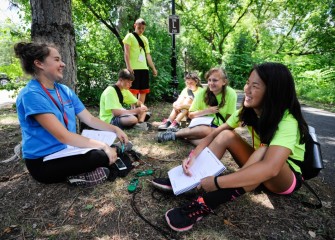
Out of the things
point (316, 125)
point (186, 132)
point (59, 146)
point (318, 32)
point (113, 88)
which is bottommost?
point (316, 125)

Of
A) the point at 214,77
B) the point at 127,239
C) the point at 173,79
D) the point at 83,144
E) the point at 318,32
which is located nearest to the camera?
the point at 127,239

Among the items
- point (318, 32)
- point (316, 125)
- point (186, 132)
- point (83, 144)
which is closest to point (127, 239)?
point (83, 144)

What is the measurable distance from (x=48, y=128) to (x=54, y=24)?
1.62m

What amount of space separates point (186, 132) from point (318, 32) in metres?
15.0

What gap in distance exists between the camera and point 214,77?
139 inches

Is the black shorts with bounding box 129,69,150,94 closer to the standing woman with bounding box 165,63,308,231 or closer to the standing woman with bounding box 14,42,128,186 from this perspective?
the standing woman with bounding box 14,42,128,186

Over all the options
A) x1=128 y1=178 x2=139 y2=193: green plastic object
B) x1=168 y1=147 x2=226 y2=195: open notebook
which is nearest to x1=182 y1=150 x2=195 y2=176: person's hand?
x1=168 y1=147 x2=226 y2=195: open notebook

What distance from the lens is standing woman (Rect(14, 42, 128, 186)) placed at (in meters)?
2.05

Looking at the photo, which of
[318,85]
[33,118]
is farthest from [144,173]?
[318,85]

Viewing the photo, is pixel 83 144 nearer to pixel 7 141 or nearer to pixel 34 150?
pixel 34 150

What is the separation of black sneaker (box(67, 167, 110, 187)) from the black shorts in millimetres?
3120

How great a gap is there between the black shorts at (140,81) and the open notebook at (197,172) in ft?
11.0

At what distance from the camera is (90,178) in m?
2.42

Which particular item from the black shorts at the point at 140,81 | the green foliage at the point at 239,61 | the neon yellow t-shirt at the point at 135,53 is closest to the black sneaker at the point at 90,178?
the black shorts at the point at 140,81
